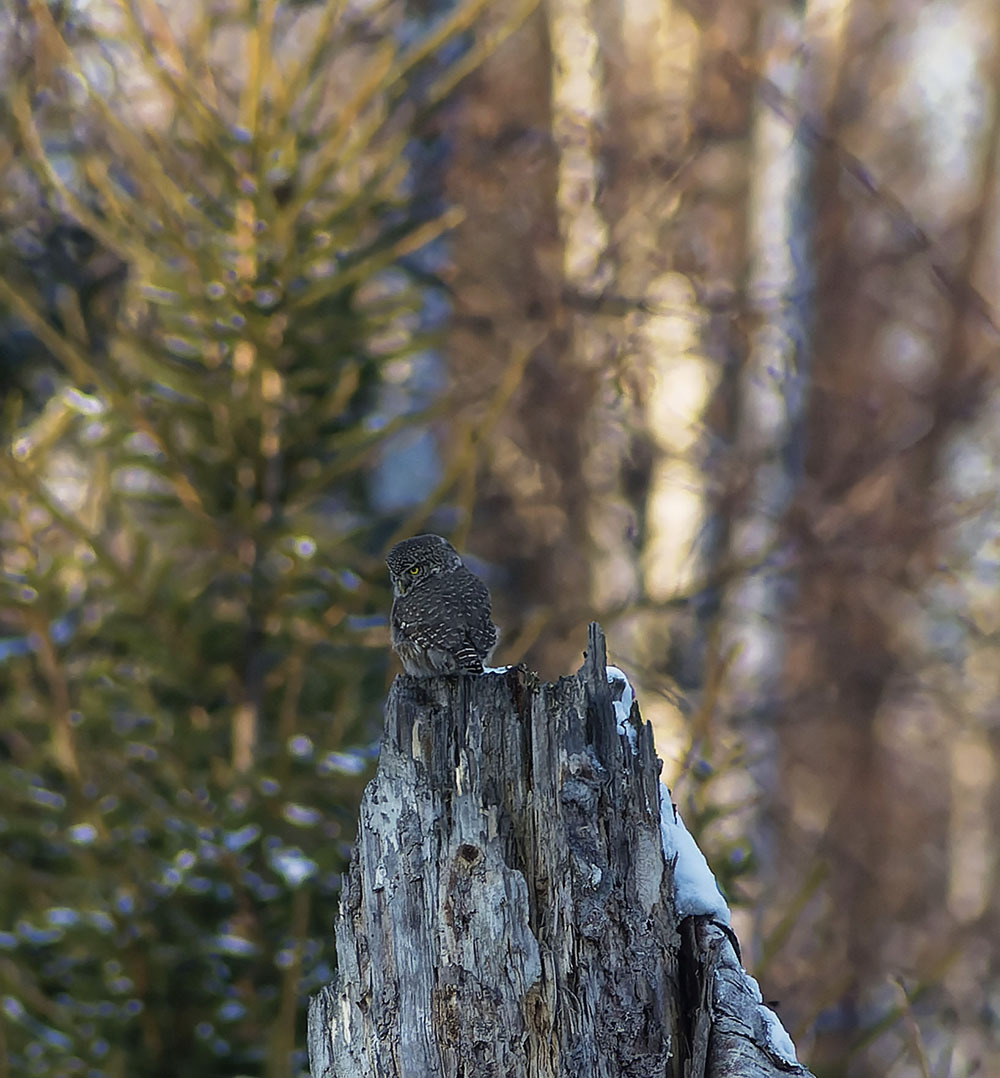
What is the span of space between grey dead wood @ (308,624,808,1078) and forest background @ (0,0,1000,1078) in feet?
4.33

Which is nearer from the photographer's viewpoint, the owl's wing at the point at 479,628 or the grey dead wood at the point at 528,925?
the grey dead wood at the point at 528,925

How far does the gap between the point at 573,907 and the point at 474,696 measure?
0.44 meters

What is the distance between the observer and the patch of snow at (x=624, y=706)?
2.40m

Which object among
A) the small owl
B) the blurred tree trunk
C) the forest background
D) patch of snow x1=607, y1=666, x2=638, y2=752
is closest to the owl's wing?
the small owl

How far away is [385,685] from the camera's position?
5457 mm

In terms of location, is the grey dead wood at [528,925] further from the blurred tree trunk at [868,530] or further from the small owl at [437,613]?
the blurred tree trunk at [868,530]

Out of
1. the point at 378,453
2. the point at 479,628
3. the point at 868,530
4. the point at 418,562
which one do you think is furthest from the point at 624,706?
the point at 868,530

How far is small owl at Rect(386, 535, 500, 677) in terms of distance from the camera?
9.10 ft

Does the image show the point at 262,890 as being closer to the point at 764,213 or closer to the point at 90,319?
the point at 90,319

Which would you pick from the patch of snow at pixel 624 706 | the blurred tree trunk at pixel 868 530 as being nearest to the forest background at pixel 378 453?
the blurred tree trunk at pixel 868 530

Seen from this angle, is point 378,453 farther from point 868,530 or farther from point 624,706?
point 868,530

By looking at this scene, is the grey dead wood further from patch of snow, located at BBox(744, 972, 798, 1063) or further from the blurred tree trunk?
the blurred tree trunk

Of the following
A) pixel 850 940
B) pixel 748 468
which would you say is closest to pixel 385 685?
pixel 748 468

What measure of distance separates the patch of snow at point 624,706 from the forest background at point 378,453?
1.53 metres
